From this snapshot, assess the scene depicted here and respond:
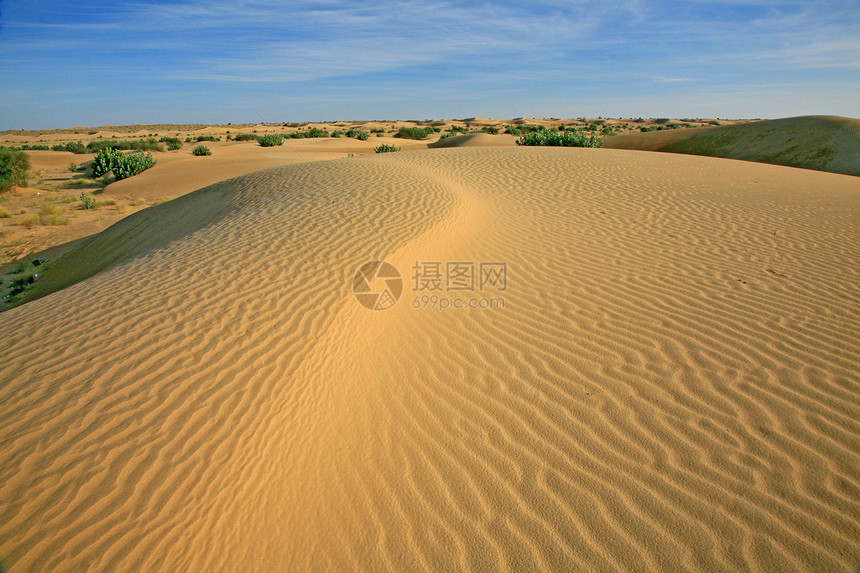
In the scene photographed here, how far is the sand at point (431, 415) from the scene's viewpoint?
2381mm

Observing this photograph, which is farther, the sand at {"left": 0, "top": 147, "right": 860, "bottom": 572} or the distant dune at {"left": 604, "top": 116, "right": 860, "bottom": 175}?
the distant dune at {"left": 604, "top": 116, "right": 860, "bottom": 175}

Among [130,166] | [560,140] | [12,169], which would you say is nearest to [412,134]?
[560,140]

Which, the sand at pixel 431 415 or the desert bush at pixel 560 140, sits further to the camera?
the desert bush at pixel 560 140

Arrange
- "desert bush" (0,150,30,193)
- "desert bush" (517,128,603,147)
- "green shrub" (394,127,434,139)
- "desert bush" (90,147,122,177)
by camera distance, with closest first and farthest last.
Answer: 1. "desert bush" (0,150,30,193)
2. "desert bush" (90,147,122,177)
3. "desert bush" (517,128,603,147)
4. "green shrub" (394,127,434,139)

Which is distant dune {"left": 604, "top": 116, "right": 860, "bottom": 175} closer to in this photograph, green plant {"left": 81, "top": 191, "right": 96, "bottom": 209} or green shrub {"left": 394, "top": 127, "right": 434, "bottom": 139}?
green shrub {"left": 394, "top": 127, "right": 434, "bottom": 139}

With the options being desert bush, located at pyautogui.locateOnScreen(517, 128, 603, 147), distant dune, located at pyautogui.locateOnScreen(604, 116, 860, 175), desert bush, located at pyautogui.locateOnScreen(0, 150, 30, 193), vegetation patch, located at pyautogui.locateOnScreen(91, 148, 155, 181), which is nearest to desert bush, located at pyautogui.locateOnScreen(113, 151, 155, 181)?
vegetation patch, located at pyautogui.locateOnScreen(91, 148, 155, 181)

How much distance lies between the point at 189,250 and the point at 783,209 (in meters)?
10.8

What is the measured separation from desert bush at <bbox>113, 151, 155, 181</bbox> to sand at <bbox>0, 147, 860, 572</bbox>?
15.3 m

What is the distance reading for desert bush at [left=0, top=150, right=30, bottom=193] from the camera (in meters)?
14.5

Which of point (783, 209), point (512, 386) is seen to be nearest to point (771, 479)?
point (512, 386)

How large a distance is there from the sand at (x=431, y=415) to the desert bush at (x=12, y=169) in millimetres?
14000

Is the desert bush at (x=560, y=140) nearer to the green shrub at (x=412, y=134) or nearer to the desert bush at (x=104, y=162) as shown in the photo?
the green shrub at (x=412, y=134)

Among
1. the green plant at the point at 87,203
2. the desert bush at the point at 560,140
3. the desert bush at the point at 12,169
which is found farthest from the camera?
the desert bush at the point at 560,140

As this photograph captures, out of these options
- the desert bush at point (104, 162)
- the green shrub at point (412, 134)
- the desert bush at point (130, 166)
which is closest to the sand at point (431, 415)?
the desert bush at point (130, 166)
